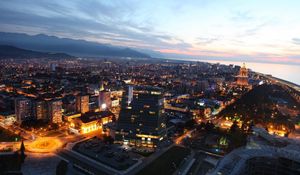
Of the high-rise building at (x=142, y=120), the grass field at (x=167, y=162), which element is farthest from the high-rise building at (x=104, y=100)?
the grass field at (x=167, y=162)

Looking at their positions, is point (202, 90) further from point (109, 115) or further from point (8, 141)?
point (8, 141)

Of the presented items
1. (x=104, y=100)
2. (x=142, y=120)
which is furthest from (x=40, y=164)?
(x=104, y=100)

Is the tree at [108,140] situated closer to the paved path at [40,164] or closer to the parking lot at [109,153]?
the parking lot at [109,153]

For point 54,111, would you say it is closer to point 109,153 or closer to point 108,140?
point 108,140

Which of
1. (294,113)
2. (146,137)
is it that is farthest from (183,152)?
(294,113)

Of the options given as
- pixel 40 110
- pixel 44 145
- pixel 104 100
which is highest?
pixel 104 100

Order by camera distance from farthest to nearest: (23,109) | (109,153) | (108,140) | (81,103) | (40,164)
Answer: (81,103) → (23,109) → (108,140) → (109,153) → (40,164)

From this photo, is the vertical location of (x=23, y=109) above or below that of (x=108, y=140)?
above

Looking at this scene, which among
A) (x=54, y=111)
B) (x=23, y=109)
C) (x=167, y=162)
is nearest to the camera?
(x=167, y=162)
